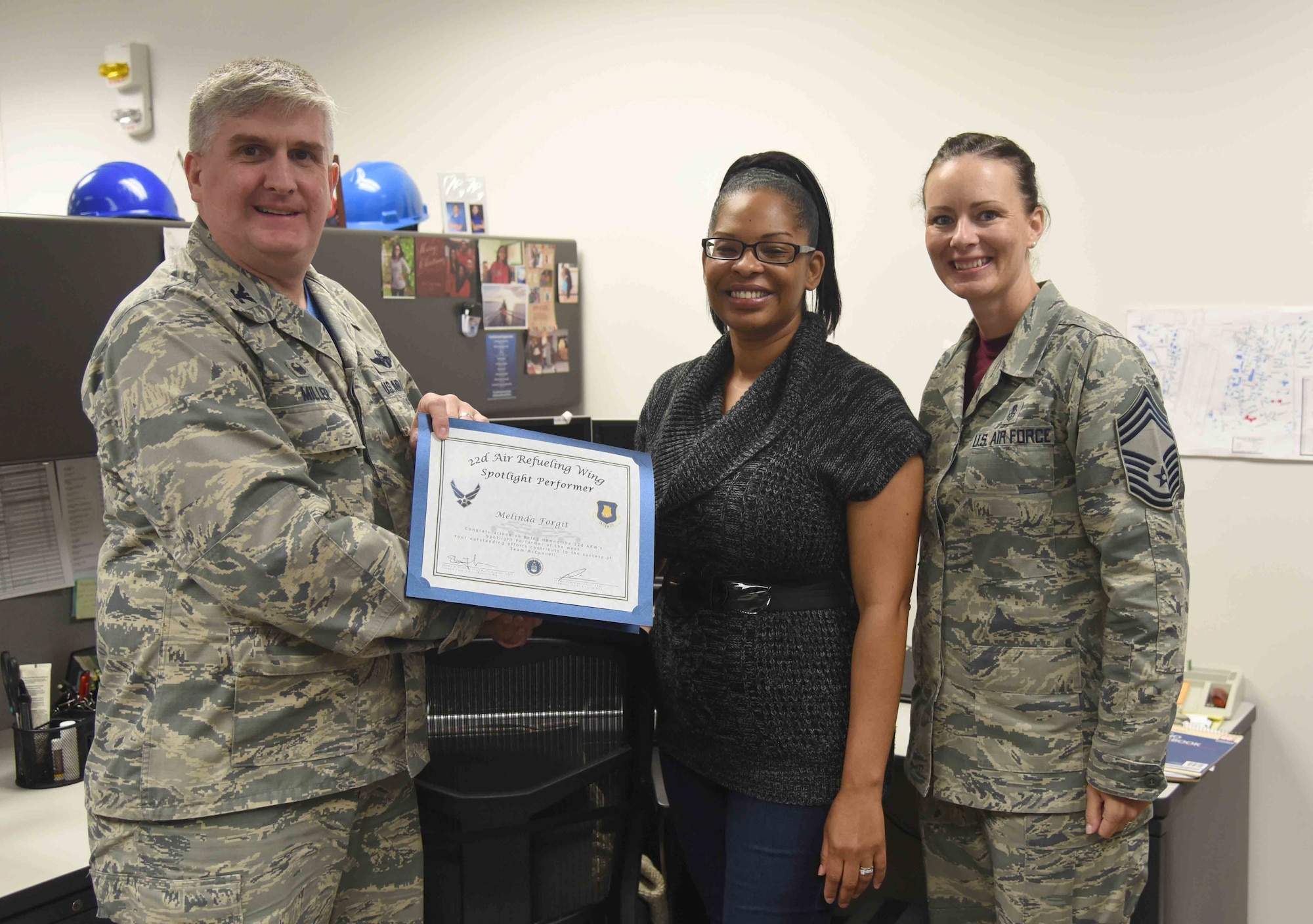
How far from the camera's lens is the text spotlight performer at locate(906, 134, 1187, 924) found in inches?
47.1

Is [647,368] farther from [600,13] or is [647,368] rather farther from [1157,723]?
[1157,723]

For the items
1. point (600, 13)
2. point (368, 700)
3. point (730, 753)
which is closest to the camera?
point (368, 700)

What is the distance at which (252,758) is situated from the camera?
1.08 m

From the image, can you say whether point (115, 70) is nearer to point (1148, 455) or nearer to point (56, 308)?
point (56, 308)

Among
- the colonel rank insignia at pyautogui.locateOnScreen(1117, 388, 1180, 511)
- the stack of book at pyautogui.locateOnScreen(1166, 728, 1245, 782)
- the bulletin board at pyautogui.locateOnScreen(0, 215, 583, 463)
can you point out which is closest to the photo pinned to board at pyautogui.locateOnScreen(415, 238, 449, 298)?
the bulletin board at pyautogui.locateOnScreen(0, 215, 583, 463)

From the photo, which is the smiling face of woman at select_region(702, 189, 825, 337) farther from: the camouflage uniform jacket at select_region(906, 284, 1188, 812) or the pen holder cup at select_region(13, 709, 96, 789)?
the pen holder cup at select_region(13, 709, 96, 789)

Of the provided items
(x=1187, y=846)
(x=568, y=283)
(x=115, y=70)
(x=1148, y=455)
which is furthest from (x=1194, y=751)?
(x=115, y=70)

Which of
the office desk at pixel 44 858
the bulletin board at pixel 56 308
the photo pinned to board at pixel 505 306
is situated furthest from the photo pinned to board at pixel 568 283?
the office desk at pixel 44 858

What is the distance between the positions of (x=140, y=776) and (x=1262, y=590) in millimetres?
2147

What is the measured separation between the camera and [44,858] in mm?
1522

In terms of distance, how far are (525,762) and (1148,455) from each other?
2.88 feet

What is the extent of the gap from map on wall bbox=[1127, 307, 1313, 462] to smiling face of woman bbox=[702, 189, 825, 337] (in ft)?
4.08

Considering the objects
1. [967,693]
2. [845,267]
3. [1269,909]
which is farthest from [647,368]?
[1269,909]
